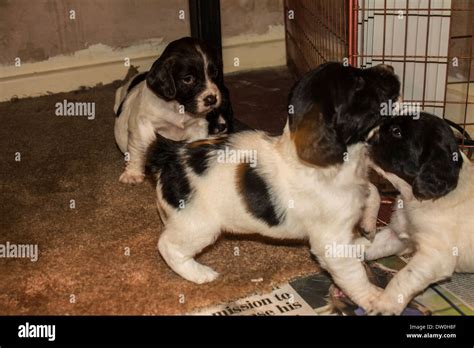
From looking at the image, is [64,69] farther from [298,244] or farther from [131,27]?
[298,244]

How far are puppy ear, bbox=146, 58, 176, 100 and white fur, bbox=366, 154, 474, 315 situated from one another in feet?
5.21

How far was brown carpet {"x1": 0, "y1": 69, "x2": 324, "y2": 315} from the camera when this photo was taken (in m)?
3.64

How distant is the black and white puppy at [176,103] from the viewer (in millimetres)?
4492

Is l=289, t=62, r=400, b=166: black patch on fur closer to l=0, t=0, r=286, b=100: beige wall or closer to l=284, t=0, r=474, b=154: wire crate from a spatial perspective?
l=284, t=0, r=474, b=154: wire crate

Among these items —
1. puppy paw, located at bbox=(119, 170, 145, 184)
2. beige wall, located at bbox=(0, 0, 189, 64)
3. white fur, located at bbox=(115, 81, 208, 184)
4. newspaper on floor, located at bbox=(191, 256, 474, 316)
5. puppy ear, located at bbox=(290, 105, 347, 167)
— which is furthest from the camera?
beige wall, located at bbox=(0, 0, 189, 64)

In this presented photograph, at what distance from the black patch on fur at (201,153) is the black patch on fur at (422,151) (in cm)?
81

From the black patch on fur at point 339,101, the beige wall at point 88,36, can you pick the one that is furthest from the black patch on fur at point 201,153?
the beige wall at point 88,36

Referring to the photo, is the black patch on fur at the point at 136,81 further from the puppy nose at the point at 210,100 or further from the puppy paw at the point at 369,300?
the puppy paw at the point at 369,300

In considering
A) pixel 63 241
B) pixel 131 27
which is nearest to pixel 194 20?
pixel 131 27

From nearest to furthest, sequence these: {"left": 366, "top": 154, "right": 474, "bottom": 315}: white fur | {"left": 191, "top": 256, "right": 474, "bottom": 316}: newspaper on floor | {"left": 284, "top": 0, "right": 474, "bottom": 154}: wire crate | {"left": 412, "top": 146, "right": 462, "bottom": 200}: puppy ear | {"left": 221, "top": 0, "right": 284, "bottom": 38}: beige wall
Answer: {"left": 412, "top": 146, "right": 462, "bottom": 200}: puppy ear → {"left": 366, "top": 154, "right": 474, "bottom": 315}: white fur → {"left": 191, "top": 256, "right": 474, "bottom": 316}: newspaper on floor → {"left": 284, "top": 0, "right": 474, "bottom": 154}: wire crate → {"left": 221, "top": 0, "right": 284, "bottom": 38}: beige wall

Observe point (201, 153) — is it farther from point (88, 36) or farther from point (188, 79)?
point (88, 36)

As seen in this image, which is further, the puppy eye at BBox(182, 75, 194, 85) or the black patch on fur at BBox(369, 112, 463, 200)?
the puppy eye at BBox(182, 75, 194, 85)

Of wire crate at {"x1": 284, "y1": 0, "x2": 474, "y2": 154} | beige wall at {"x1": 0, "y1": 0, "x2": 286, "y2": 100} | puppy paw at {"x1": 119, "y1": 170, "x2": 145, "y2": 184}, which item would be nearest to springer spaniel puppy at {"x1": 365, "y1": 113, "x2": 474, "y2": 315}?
wire crate at {"x1": 284, "y1": 0, "x2": 474, "y2": 154}

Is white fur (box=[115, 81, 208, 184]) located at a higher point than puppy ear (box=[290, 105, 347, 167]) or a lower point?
lower
